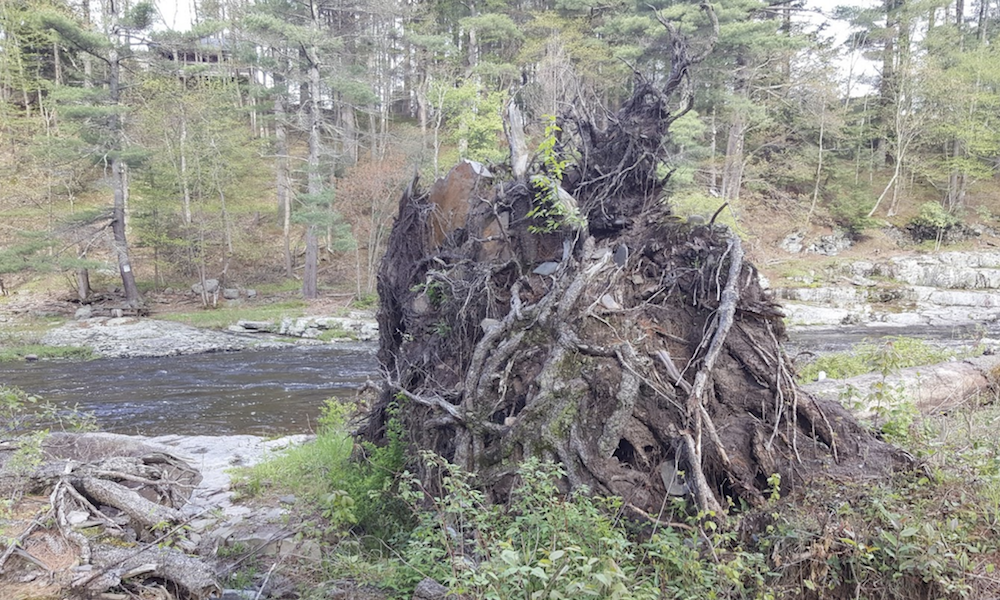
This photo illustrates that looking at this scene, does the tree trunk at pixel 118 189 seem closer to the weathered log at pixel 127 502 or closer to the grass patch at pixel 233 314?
the grass patch at pixel 233 314

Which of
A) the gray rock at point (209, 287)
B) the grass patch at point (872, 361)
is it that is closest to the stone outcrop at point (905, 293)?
the grass patch at point (872, 361)

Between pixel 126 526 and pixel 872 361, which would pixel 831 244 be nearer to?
pixel 872 361

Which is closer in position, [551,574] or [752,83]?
[551,574]

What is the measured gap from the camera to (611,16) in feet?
99.5

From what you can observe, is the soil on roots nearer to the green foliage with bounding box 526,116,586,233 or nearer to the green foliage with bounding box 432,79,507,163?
the green foliage with bounding box 526,116,586,233

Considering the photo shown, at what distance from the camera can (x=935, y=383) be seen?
6535 mm

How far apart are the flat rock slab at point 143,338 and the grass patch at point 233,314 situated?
526 mm

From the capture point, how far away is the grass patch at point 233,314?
20125mm

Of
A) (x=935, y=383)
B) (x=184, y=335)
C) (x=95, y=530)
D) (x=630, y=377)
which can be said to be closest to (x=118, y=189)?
(x=184, y=335)

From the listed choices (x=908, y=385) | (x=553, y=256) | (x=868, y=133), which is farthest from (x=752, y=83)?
(x=553, y=256)

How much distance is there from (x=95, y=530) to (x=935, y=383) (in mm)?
8461

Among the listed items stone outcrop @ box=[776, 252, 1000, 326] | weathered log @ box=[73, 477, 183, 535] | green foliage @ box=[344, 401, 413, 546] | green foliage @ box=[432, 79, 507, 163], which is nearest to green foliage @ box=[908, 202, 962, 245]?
stone outcrop @ box=[776, 252, 1000, 326]

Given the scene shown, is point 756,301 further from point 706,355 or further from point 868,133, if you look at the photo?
point 868,133

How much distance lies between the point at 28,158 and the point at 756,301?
30.3 meters
